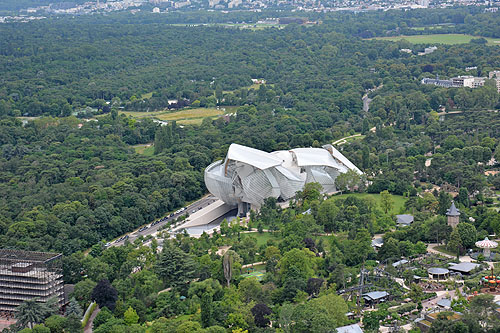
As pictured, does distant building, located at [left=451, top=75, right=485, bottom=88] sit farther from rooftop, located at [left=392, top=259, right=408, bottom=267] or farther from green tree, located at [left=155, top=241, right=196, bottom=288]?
green tree, located at [left=155, top=241, right=196, bottom=288]

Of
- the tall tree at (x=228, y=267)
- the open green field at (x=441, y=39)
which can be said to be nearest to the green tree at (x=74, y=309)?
the tall tree at (x=228, y=267)

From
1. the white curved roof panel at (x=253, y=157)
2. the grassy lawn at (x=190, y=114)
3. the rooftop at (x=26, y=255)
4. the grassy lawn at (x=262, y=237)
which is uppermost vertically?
the white curved roof panel at (x=253, y=157)

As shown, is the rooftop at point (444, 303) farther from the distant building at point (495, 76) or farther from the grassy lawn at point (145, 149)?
the distant building at point (495, 76)

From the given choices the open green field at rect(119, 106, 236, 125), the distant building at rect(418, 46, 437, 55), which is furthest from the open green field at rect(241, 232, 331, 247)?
the distant building at rect(418, 46, 437, 55)

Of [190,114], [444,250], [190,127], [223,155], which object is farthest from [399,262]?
[190,114]

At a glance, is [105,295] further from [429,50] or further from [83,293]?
[429,50]
